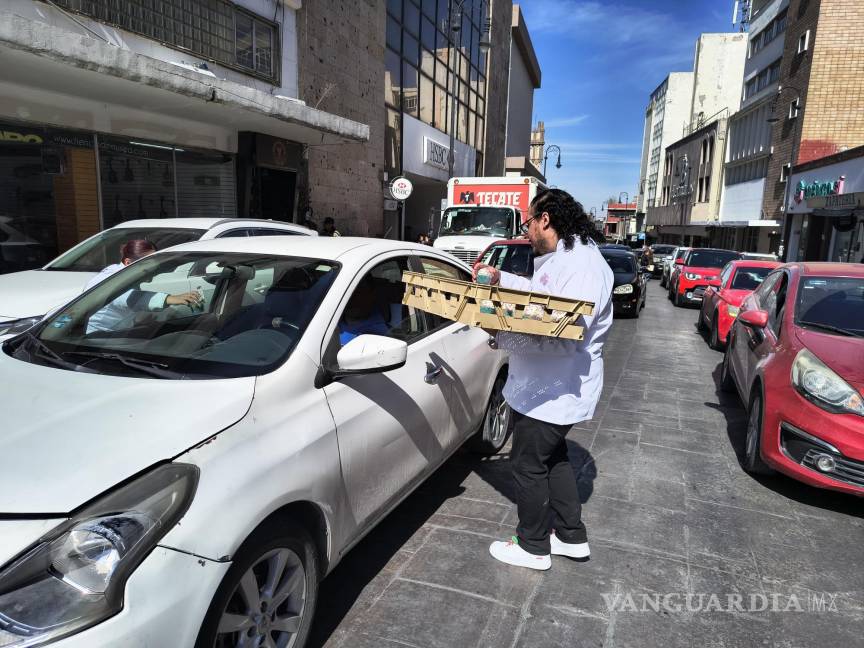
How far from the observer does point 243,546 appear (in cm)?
183

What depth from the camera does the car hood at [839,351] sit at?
146 inches

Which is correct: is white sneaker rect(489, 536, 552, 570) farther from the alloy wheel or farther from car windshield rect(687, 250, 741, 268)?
car windshield rect(687, 250, 741, 268)

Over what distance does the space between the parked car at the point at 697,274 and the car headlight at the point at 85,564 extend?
581 inches

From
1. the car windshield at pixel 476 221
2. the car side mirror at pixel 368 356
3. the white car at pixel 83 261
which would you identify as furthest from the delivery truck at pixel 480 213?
the car side mirror at pixel 368 356

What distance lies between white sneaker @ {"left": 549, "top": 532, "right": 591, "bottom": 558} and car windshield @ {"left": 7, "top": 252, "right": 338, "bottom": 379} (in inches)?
73.5

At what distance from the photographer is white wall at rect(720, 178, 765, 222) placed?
39197mm

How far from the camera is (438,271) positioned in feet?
12.8

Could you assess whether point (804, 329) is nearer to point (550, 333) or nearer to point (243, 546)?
point (550, 333)

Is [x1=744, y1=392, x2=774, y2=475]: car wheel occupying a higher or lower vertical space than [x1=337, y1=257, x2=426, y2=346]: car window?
lower

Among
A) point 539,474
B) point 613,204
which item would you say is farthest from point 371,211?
point 613,204

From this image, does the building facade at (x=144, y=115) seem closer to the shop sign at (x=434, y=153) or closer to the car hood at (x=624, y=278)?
the car hood at (x=624, y=278)

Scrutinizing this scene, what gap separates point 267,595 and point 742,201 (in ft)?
157

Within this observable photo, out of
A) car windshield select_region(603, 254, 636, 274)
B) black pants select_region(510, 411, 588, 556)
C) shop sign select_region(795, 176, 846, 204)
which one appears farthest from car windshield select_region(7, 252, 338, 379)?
shop sign select_region(795, 176, 846, 204)

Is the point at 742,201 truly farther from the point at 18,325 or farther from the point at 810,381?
the point at 18,325
